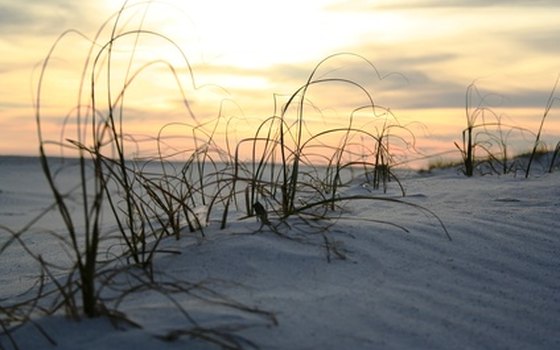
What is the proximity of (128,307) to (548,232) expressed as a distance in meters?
1.53

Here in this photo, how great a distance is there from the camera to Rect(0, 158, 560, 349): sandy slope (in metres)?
1.48

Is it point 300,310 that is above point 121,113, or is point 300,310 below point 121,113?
below

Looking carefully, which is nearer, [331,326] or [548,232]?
[331,326]

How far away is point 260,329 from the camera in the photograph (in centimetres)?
145

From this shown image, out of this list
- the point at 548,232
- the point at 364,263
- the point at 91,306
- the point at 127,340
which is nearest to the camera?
the point at 127,340

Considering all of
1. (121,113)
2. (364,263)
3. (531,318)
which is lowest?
(531,318)

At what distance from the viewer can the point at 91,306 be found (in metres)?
1.53

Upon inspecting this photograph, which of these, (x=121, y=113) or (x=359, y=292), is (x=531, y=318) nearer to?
(x=359, y=292)

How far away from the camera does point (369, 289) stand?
174cm

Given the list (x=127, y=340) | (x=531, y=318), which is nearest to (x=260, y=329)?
(x=127, y=340)

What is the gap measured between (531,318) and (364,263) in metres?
0.43

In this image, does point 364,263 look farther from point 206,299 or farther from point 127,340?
point 127,340

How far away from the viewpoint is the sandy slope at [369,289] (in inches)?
58.1

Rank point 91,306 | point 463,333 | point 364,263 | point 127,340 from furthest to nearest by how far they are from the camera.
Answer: point 364,263, point 463,333, point 91,306, point 127,340
